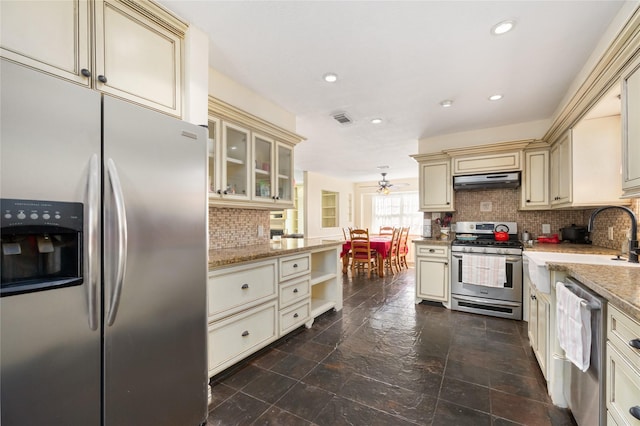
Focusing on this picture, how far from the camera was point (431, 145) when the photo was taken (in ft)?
13.4

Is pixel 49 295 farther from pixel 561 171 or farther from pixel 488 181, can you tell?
pixel 488 181

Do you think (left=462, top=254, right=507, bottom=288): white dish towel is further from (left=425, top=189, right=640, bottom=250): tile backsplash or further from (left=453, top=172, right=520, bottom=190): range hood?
(left=453, top=172, right=520, bottom=190): range hood

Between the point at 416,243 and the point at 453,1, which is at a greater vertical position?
the point at 453,1

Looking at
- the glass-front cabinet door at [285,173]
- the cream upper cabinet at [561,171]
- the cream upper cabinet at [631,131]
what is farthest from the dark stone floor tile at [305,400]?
the cream upper cabinet at [561,171]

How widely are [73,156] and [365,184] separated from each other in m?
7.64

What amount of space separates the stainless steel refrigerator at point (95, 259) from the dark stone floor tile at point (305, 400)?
0.53m

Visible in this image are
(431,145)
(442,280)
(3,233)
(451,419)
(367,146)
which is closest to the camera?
(3,233)

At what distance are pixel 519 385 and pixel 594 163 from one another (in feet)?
6.29

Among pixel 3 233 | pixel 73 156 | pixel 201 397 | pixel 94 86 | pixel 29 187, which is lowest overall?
pixel 201 397

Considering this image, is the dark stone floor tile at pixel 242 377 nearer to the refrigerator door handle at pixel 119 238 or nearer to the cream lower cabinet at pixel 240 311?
the cream lower cabinet at pixel 240 311

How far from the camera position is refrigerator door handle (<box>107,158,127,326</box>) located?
3.73 ft

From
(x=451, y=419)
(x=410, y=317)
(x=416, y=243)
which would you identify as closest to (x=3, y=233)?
(x=451, y=419)

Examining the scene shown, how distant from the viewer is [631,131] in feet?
4.68

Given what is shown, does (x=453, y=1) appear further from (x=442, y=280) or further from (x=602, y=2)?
(x=442, y=280)
